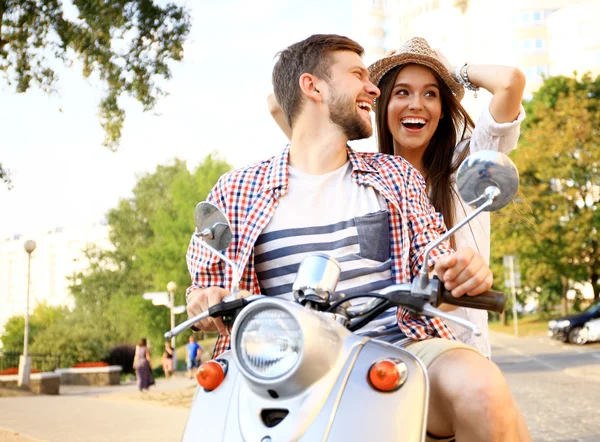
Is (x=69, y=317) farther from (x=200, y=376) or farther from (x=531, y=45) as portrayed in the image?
(x=200, y=376)

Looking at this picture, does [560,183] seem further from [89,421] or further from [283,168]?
[283,168]

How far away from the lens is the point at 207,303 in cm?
243

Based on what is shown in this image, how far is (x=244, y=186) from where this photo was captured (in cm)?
297

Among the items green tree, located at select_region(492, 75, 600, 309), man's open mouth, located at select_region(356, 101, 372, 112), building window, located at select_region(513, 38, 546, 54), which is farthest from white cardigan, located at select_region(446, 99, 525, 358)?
building window, located at select_region(513, 38, 546, 54)

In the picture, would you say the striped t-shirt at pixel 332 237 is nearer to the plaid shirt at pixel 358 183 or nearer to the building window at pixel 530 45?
the plaid shirt at pixel 358 183

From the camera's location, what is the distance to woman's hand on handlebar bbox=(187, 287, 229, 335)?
7.89 feet

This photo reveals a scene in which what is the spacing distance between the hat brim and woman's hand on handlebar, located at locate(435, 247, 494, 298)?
2057mm

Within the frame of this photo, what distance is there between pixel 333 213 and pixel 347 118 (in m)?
0.38

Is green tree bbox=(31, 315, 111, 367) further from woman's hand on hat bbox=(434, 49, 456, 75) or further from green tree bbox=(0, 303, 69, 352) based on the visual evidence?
woman's hand on hat bbox=(434, 49, 456, 75)

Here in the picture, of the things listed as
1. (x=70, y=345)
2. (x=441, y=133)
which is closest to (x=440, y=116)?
(x=441, y=133)

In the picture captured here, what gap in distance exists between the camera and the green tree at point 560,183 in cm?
3338

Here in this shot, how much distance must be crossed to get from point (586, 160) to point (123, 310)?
3634cm

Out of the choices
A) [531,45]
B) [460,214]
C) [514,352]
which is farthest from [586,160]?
[531,45]

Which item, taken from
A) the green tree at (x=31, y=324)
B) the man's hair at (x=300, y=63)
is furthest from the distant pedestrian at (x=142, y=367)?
the green tree at (x=31, y=324)
